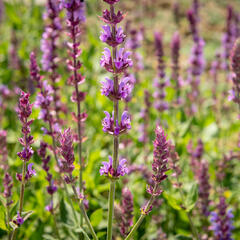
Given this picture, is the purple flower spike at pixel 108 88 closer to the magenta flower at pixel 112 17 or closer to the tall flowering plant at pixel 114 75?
the tall flowering plant at pixel 114 75

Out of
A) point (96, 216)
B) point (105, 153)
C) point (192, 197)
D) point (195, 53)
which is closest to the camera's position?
point (96, 216)

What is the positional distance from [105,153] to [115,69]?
3.05 meters

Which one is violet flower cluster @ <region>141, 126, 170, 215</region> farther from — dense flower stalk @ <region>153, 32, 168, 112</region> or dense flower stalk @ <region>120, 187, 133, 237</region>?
dense flower stalk @ <region>153, 32, 168, 112</region>

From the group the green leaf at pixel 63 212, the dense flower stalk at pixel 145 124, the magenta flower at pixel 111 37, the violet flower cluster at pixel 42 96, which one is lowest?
the green leaf at pixel 63 212

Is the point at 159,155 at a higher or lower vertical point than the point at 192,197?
higher

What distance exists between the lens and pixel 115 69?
7.00ft

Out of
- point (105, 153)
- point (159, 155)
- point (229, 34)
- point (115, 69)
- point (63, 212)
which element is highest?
point (229, 34)

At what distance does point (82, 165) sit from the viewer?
322 cm

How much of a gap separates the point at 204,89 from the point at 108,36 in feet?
23.4

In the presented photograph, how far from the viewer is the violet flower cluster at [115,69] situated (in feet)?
6.95

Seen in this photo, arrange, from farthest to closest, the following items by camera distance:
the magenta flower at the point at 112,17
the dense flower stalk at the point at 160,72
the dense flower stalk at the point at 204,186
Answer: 1. the dense flower stalk at the point at 160,72
2. the dense flower stalk at the point at 204,186
3. the magenta flower at the point at 112,17

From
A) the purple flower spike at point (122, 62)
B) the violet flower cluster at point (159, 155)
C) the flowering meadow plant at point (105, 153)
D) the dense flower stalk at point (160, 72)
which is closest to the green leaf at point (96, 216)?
the flowering meadow plant at point (105, 153)

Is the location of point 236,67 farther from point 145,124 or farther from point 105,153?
point 105,153

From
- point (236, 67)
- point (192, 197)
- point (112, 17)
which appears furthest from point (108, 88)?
point (236, 67)
